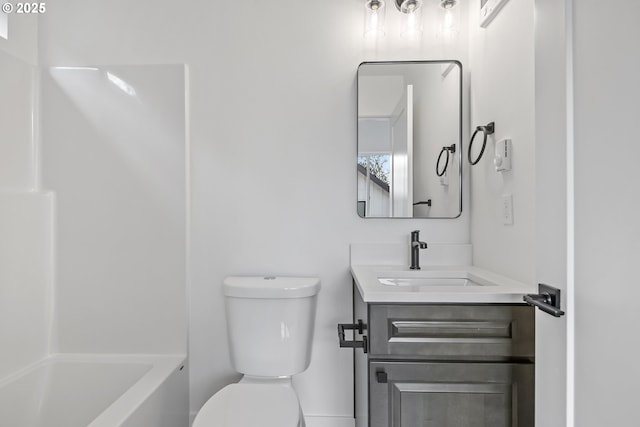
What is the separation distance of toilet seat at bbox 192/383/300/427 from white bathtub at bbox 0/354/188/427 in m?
0.32

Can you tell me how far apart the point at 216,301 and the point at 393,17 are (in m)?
1.65

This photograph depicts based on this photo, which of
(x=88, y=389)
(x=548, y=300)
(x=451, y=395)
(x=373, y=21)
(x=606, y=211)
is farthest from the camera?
(x=373, y=21)

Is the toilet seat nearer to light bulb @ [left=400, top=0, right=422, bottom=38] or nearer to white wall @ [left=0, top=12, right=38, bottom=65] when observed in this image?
light bulb @ [left=400, top=0, right=422, bottom=38]

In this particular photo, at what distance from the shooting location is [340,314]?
1.90 m

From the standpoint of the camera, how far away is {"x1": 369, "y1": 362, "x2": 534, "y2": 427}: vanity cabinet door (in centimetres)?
115

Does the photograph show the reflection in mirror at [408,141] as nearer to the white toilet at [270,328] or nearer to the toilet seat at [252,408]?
the white toilet at [270,328]

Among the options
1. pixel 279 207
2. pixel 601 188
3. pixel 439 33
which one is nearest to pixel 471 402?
pixel 601 188

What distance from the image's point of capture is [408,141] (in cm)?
184

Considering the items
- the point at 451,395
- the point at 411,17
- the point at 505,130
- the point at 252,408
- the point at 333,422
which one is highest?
the point at 411,17

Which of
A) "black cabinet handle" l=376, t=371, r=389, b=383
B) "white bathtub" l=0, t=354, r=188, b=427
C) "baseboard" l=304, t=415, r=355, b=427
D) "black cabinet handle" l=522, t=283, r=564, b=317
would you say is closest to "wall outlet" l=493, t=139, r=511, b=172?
"black cabinet handle" l=522, t=283, r=564, b=317

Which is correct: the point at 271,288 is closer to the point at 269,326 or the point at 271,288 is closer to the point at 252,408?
the point at 269,326

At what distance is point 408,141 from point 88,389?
1.88 metres

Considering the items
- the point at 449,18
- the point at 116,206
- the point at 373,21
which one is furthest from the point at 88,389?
the point at 449,18

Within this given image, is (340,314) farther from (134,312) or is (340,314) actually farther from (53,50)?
(53,50)
